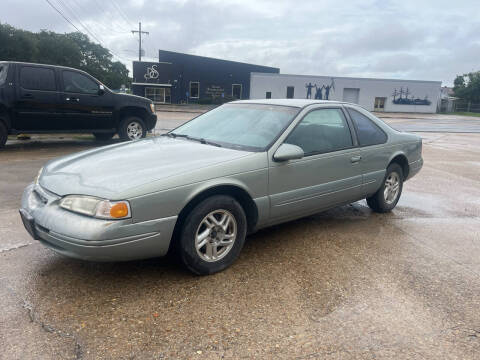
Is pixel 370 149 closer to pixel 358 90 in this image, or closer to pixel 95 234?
pixel 95 234

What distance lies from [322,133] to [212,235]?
180cm

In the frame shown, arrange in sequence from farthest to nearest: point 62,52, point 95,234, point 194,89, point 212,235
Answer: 1. point 194,89
2. point 62,52
3. point 212,235
4. point 95,234

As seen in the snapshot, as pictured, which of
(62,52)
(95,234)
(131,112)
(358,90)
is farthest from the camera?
(358,90)

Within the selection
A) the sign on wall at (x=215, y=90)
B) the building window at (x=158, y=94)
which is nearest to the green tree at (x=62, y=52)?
the building window at (x=158, y=94)

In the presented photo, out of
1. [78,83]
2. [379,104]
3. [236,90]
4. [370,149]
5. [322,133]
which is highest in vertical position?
[236,90]

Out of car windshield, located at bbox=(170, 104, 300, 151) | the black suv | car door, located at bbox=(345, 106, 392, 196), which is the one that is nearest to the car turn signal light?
car windshield, located at bbox=(170, 104, 300, 151)

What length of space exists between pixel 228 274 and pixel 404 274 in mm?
1594

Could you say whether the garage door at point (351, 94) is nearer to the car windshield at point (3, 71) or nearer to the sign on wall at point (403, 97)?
the sign on wall at point (403, 97)

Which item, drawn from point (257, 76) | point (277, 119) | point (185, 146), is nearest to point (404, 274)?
point (277, 119)

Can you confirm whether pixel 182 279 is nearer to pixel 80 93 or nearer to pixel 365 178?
pixel 365 178

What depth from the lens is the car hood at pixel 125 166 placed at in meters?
2.97

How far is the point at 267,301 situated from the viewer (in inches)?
119

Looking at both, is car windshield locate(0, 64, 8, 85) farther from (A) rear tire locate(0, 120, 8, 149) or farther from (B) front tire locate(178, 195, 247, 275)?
(B) front tire locate(178, 195, 247, 275)

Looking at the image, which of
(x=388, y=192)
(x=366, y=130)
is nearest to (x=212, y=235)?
(x=366, y=130)
